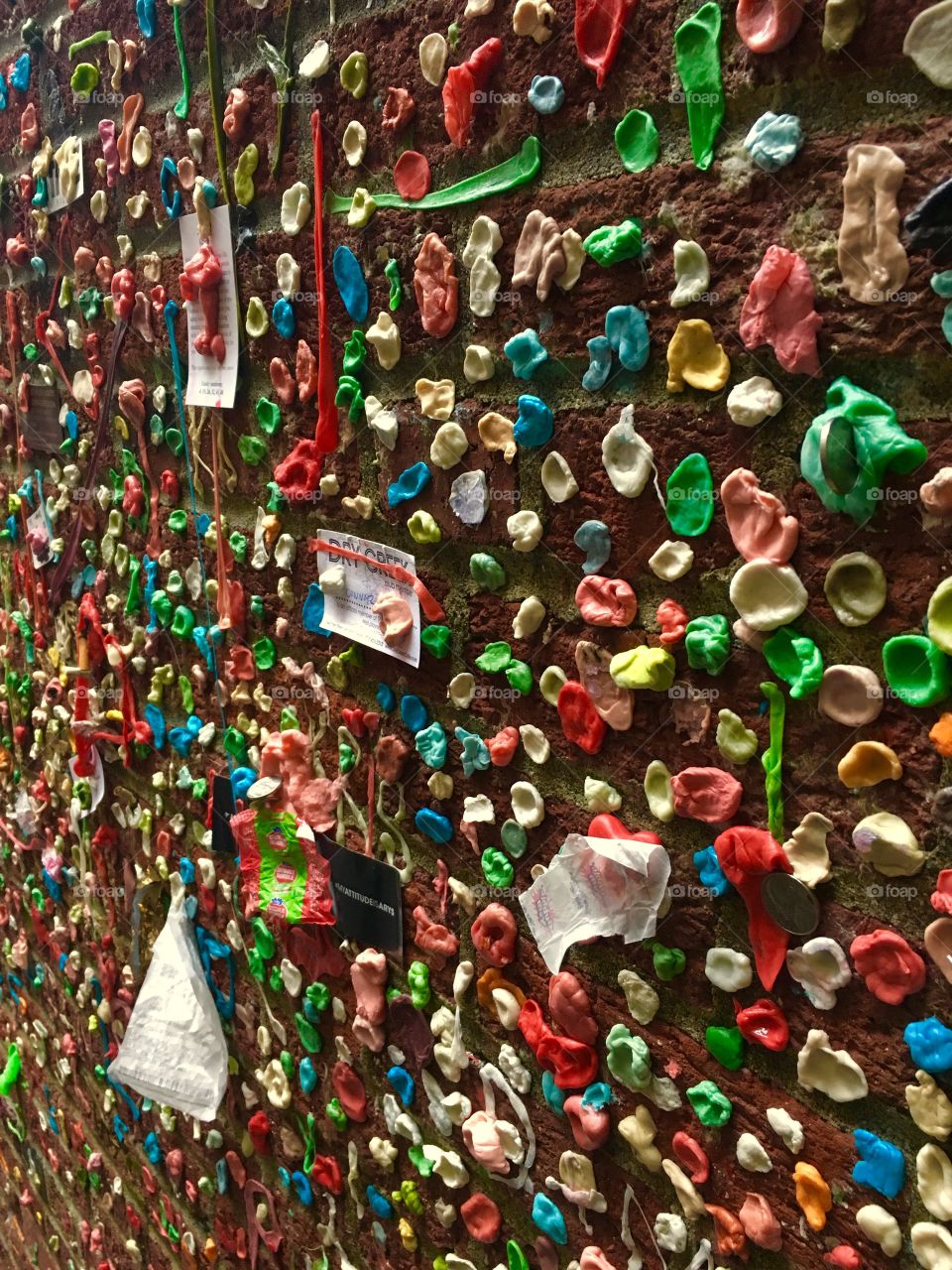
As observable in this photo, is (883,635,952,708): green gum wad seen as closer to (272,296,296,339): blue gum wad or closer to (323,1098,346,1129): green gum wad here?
(272,296,296,339): blue gum wad

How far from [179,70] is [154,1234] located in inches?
56.3

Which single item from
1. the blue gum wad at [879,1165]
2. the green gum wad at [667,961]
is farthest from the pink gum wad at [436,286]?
the blue gum wad at [879,1165]

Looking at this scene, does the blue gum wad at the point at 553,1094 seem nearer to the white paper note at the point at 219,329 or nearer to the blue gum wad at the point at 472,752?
the blue gum wad at the point at 472,752

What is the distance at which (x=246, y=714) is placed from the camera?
934 mm

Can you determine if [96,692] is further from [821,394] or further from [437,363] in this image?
[821,394]

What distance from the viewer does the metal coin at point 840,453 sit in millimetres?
430

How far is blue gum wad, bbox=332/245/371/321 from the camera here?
0.69 meters

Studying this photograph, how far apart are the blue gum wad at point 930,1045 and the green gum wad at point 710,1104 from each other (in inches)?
5.2

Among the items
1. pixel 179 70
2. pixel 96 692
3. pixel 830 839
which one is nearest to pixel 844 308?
pixel 830 839

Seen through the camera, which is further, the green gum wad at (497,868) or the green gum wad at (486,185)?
the green gum wad at (497,868)

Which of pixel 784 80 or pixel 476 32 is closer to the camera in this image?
pixel 784 80

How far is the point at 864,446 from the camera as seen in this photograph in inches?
16.7

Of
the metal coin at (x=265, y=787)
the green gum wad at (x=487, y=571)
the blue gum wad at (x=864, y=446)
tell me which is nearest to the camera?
the blue gum wad at (x=864, y=446)

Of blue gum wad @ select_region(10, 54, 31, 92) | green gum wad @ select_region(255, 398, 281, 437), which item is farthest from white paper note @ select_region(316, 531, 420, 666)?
blue gum wad @ select_region(10, 54, 31, 92)
